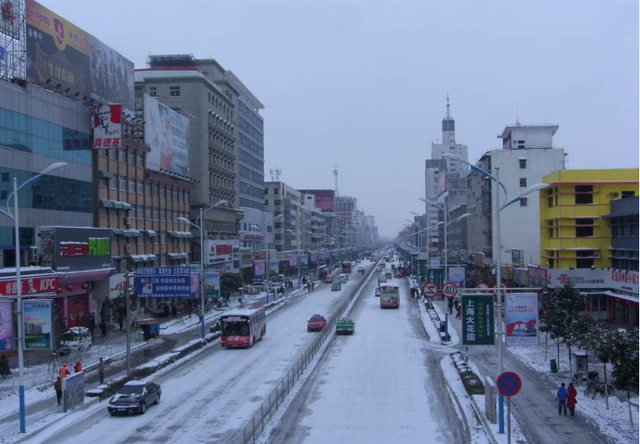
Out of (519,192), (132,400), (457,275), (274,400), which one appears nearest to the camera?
(132,400)

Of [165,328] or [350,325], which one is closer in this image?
[350,325]

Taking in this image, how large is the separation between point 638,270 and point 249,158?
265 ft

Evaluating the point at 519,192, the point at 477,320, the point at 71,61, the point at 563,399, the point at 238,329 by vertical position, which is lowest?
the point at 563,399

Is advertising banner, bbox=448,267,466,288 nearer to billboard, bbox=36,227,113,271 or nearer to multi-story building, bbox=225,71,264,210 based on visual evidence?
billboard, bbox=36,227,113,271

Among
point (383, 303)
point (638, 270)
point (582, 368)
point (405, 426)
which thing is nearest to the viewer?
point (405, 426)

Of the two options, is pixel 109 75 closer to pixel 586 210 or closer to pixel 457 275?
pixel 457 275

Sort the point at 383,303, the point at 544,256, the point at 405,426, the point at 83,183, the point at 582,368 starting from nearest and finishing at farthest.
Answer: the point at 405,426, the point at 582,368, the point at 83,183, the point at 544,256, the point at 383,303

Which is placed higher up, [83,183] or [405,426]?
[83,183]

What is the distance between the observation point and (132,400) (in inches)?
1043

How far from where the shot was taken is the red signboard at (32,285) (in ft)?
126

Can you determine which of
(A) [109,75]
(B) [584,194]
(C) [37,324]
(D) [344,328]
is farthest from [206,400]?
(B) [584,194]

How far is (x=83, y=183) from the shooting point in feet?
176

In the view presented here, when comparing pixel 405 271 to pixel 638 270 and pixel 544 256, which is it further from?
pixel 638 270

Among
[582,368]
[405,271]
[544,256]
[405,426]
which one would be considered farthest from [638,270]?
[405,271]
